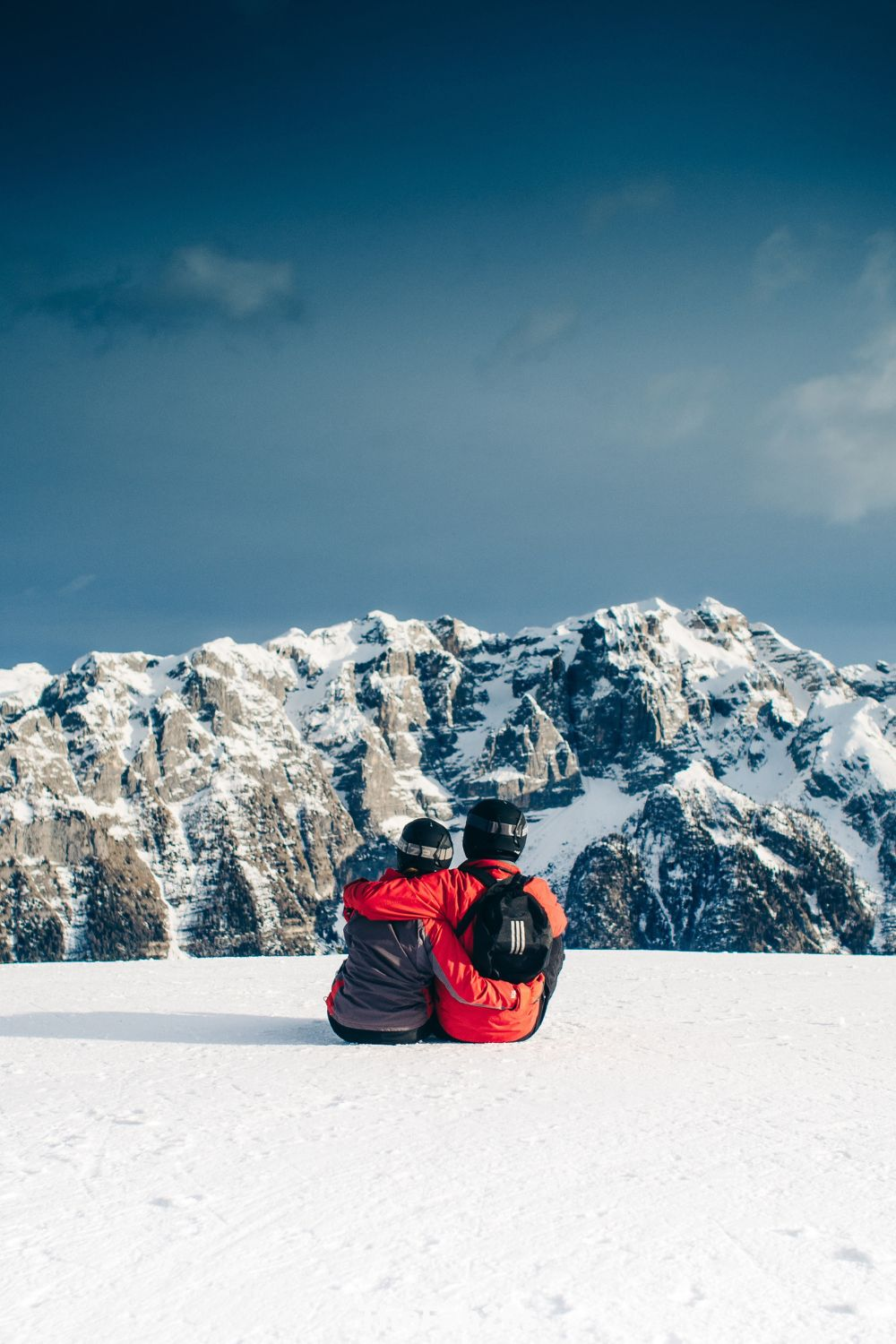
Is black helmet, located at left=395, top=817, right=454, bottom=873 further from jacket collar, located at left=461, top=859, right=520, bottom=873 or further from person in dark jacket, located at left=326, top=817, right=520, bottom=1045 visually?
jacket collar, located at left=461, top=859, right=520, bottom=873

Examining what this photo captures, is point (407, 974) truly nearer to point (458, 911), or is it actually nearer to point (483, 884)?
point (458, 911)

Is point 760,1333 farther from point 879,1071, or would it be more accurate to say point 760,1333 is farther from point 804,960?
point 804,960

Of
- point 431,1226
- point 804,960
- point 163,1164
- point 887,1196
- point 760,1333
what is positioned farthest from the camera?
point 804,960

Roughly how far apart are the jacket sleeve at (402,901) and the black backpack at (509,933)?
28cm

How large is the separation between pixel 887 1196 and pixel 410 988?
4.08m

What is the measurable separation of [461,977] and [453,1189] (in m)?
2.94

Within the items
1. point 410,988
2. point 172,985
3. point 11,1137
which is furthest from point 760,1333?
point 172,985

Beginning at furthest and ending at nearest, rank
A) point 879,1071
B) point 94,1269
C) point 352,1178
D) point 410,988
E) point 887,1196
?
point 410,988 < point 879,1071 < point 352,1178 < point 887,1196 < point 94,1269

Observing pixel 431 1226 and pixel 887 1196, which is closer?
pixel 431 1226

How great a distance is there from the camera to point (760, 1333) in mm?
2799

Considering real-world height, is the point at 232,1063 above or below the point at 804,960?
above

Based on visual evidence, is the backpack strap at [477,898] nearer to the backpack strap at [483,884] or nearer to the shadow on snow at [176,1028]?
the backpack strap at [483,884]

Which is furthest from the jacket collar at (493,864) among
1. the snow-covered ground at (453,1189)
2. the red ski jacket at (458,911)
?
the snow-covered ground at (453,1189)

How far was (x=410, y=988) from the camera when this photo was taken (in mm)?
7270
